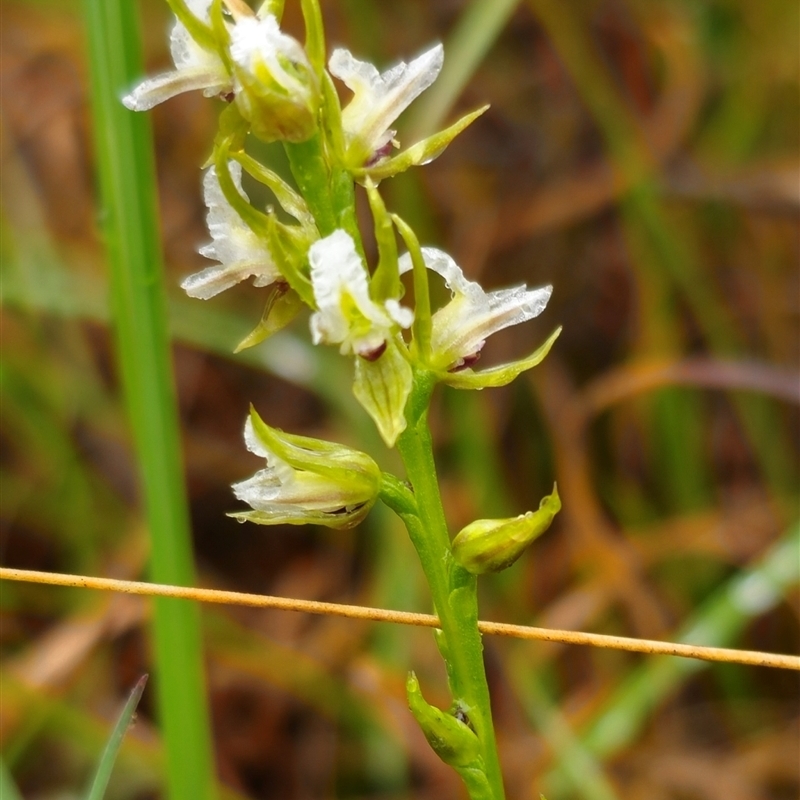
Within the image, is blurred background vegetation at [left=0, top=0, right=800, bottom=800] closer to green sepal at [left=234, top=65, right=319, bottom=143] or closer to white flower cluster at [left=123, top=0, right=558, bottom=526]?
white flower cluster at [left=123, top=0, right=558, bottom=526]

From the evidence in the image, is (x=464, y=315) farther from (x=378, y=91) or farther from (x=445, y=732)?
(x=445, y=732)

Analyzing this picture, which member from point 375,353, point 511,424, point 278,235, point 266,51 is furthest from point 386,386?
point 511,424

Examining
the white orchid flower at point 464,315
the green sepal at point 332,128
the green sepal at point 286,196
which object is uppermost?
the green sepal at point 332,128

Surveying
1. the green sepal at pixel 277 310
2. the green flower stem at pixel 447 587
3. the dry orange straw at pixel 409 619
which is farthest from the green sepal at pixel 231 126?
the dry orange straw at pixel 409 619

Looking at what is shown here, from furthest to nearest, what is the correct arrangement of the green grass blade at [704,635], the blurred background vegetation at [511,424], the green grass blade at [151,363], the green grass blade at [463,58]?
the blurred background vegetation at [511,424] < the green grass blade at [463,58] < the green grass blade at [704,635] < the green grass blade at [151,363]

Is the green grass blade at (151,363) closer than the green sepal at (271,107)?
No

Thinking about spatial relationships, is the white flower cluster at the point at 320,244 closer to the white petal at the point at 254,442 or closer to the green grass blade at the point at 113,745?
the white petal at the point at 254,442
